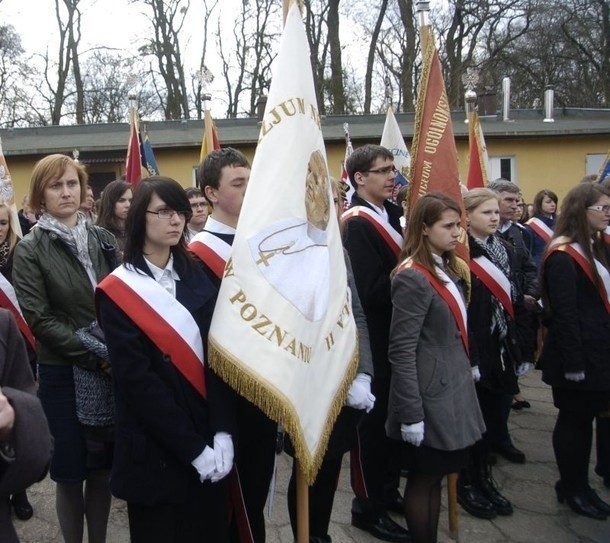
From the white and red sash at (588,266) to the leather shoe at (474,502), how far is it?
4.51 feet

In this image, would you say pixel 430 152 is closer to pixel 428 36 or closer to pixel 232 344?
pixel 428 36

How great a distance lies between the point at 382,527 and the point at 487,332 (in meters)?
1.30

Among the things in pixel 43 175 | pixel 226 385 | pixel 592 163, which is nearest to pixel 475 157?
pixel 43 175

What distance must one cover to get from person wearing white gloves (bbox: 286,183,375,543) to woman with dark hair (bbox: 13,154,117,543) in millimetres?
949

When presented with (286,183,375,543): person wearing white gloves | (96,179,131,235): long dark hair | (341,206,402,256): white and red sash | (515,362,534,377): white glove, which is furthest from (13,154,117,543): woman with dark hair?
(515,362,534,377): white glove

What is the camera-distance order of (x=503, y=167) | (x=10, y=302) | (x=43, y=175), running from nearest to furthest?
(x=43, y=175)
(x=10, y=302)
(x=503, y=167)

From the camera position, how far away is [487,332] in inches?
146

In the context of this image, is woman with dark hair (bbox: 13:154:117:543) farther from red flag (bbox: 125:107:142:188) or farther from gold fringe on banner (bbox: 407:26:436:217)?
red flag (bbox: 125:107:142:188)

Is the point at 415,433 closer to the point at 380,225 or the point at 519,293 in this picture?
the point at 380,225

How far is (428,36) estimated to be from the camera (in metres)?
3.93

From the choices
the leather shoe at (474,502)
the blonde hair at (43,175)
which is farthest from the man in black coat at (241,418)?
the leather shoe at (474,502)

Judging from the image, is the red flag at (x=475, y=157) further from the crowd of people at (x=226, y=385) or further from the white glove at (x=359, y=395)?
the white glove at (x=359, y=395)

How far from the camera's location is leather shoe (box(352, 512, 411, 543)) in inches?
133

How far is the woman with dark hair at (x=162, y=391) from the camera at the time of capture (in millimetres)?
2182
